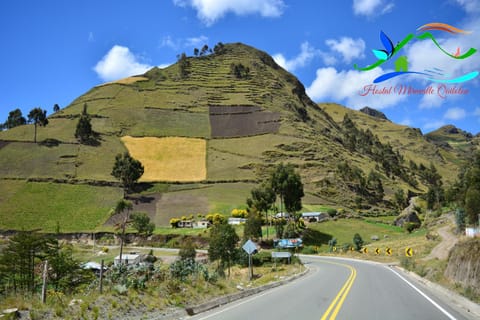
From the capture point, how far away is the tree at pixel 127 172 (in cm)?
9612

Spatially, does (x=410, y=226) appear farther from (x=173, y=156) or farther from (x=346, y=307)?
(x=173, y=156)

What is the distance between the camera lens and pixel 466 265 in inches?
632

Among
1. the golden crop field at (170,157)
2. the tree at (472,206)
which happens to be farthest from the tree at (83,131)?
the tree at (472,206)

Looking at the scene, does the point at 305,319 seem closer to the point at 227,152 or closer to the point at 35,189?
the point at 35,189

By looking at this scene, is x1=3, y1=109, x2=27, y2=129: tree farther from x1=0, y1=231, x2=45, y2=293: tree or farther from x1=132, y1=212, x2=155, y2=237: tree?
x1=0, y1=231, x2=45, y2=293: tree

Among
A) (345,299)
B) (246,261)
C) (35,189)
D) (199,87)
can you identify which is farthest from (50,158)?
(345,299)

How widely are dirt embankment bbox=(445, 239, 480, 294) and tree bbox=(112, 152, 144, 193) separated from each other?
86767 millimetres

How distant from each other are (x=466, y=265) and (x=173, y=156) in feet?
359

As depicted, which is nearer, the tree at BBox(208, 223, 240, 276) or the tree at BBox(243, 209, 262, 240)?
the tree at BBox(208, 223, 240, 276)

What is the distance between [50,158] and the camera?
344ft

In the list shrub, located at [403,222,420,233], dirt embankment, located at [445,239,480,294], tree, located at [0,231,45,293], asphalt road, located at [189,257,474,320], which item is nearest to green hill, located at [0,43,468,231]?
shrub, located at [403,222,420,233]

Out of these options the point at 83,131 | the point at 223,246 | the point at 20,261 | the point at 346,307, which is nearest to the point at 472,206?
the point at 223,246

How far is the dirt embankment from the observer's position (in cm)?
1474

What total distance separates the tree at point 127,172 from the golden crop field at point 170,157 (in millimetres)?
7138
